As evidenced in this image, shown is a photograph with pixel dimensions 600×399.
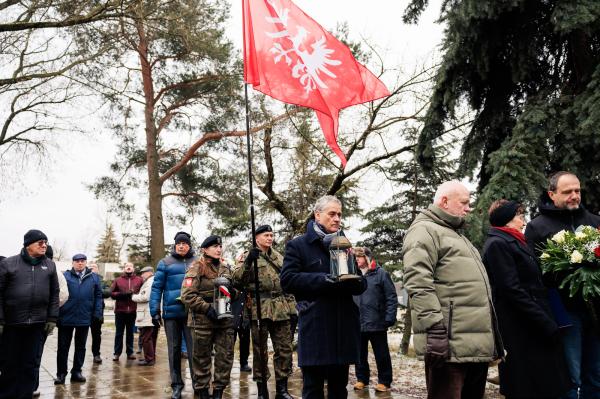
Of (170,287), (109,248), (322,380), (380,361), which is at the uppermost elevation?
(109,248)

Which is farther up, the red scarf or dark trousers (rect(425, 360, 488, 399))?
the red scarf

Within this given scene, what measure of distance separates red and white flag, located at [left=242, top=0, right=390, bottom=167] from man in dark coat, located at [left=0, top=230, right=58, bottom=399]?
3592 millimetres

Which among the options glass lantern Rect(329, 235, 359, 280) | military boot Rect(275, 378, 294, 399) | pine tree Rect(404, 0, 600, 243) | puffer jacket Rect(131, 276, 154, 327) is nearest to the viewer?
glass lantern Rect(329, 235, 359, 280)

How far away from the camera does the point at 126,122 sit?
2020cm

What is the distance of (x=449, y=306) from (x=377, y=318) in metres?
4.21

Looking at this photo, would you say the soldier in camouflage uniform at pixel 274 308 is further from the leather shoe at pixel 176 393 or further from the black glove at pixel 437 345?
the black glove at pixel 437 345

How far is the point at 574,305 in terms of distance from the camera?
4.89 metres

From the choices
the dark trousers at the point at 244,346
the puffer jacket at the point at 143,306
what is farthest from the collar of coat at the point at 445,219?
the puffer jacket at the point at 143,306

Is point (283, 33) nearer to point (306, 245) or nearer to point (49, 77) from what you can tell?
point (306, 245)

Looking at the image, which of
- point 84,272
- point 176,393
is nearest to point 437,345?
point 176,393

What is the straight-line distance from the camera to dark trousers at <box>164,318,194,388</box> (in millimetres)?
7230

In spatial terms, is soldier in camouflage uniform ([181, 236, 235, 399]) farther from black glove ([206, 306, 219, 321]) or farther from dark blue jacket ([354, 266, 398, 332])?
dark blue jacket ([354, 266, 398, 332])

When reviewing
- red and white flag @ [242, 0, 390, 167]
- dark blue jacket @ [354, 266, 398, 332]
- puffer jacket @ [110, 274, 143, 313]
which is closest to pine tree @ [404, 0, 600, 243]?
dark blue jacket @ [354, 266, 398, 332]

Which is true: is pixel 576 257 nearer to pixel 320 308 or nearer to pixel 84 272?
pixel 320 308
